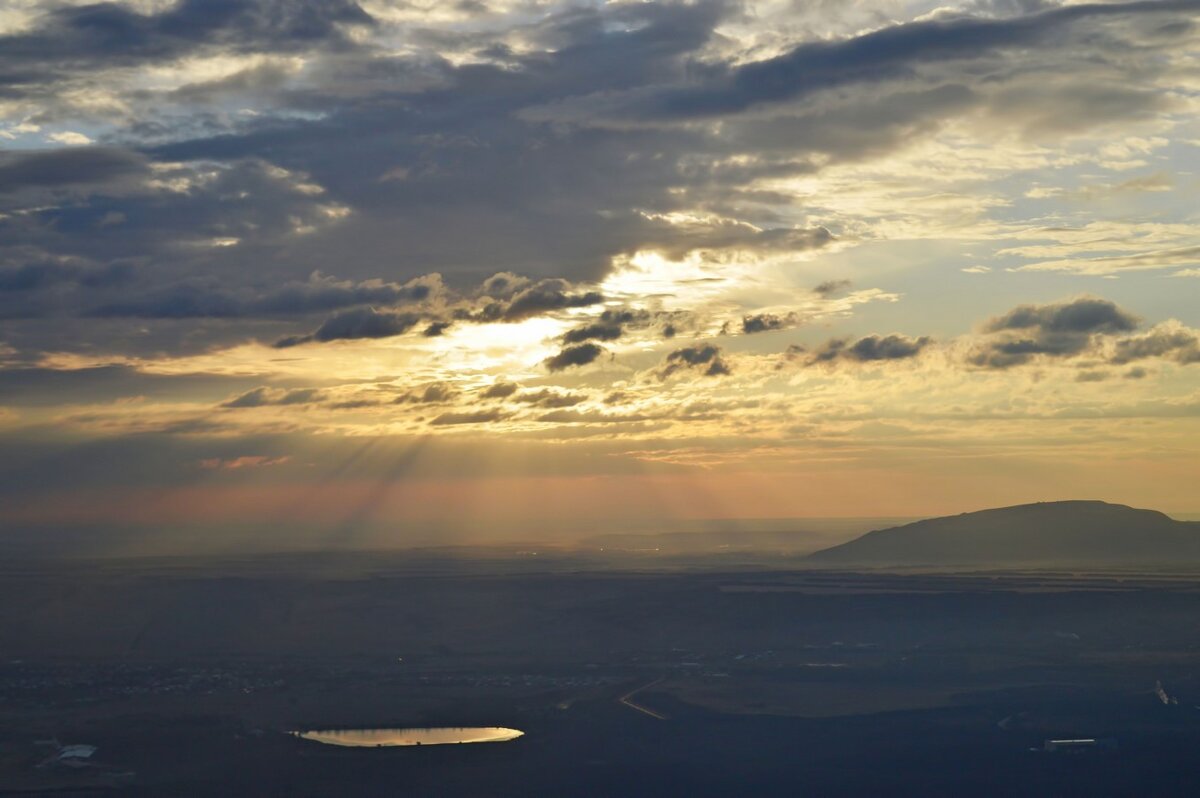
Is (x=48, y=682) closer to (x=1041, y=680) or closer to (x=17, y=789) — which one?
(x=17, y=789)

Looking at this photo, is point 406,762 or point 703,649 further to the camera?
point 703,649

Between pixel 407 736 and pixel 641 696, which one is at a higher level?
pixel 407 736

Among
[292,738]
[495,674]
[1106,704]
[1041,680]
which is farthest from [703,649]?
[292,738]

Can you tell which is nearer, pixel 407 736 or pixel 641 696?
pixel 407 736

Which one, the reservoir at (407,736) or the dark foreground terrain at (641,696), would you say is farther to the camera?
the reservoir at (407,736)
